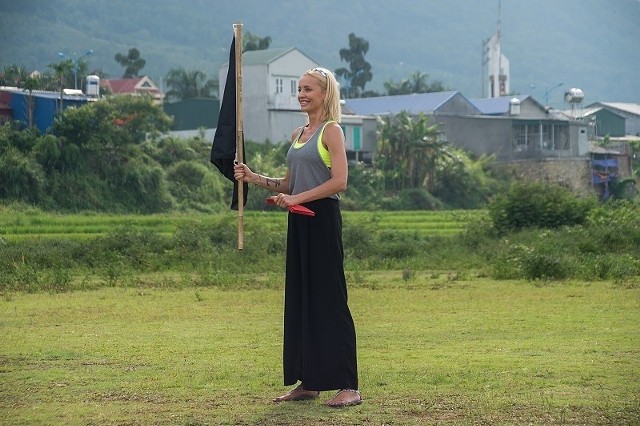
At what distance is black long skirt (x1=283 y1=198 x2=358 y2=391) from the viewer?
817 centimetres

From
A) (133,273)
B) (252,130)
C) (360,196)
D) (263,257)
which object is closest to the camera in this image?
(133,273)

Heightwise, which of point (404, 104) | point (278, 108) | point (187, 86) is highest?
point (187, 86)

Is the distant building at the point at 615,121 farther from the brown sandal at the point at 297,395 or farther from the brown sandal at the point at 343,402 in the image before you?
the brown sandal at the point at 343,402

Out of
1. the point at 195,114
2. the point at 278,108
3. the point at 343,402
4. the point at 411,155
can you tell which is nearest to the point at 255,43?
the point at 195,114

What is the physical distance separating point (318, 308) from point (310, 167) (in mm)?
914

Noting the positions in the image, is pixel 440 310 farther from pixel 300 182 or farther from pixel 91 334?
pixel 300 182

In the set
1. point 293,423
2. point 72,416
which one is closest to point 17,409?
point 72,416

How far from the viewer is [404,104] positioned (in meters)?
78.4

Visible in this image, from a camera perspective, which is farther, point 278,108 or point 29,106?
point 278,108

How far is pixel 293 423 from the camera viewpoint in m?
7.39

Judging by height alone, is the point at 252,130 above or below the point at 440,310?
above

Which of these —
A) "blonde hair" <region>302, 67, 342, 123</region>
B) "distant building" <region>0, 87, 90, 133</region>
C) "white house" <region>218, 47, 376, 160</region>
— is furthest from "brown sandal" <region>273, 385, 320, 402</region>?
"white house" <region>218, 47, 376, 160</region>

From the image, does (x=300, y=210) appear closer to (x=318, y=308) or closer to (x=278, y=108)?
(x=318, y=308)

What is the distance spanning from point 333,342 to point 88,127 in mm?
40694
